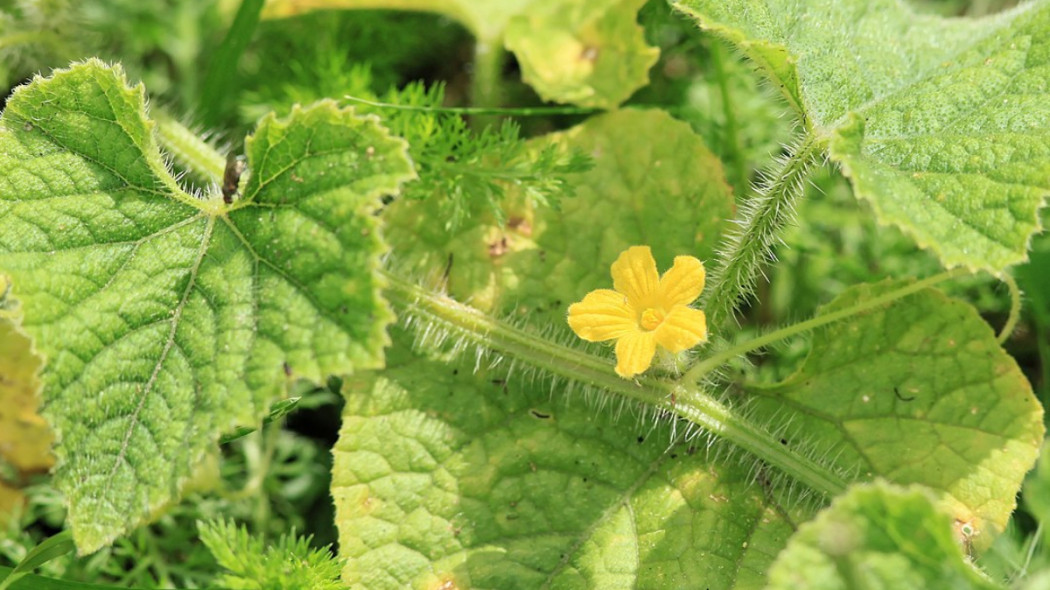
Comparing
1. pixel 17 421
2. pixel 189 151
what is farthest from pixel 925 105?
pixel 17 421

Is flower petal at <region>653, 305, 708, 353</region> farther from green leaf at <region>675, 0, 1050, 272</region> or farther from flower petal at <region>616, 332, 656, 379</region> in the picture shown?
green leaf at <region>675, 0, 1050, 272</region>

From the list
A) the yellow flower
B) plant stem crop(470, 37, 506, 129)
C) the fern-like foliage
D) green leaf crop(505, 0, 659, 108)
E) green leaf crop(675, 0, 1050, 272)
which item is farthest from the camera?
plant stem crop(470, 37, 506, 129)

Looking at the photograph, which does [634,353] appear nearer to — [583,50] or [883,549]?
[883,549]

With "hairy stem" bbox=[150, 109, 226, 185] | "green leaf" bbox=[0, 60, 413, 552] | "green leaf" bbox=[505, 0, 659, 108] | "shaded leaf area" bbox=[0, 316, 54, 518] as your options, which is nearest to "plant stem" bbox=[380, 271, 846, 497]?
"green leaf" bbox=[0, 60, 413, 552]

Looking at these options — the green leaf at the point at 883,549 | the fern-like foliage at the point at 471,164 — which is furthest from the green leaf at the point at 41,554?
the green leaf at the point at 883,549

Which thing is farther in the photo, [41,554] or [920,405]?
[920,405]

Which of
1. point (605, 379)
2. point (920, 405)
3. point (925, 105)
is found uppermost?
point (925, 105)
